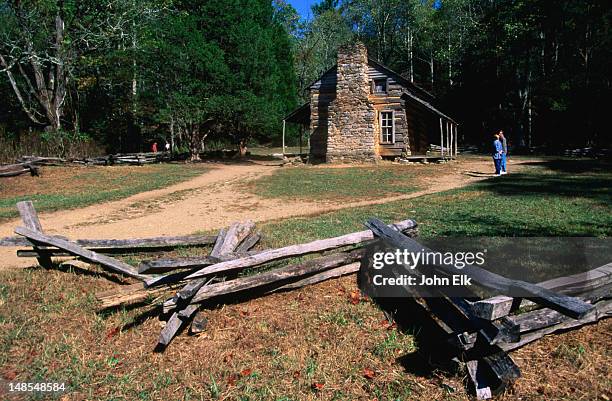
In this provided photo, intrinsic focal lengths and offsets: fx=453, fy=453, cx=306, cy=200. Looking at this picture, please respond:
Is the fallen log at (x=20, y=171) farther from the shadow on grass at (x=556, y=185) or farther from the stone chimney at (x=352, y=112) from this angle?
the shadow on grass at (x=556, y=185)

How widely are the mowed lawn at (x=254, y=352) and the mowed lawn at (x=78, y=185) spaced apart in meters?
8.06

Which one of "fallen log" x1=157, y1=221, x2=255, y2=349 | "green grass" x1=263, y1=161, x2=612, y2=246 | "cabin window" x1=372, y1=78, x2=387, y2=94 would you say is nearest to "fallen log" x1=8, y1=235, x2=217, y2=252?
"fallen log" x1=157, y1=221, x2=255, y2=349

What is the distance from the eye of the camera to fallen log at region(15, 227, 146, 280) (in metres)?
5.75

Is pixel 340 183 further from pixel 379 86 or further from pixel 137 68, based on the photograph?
pixel 137 68

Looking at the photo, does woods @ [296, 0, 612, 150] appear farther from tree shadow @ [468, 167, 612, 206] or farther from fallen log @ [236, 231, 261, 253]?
fallen log @ [236, 231, 261, 253]

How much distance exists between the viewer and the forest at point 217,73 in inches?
986

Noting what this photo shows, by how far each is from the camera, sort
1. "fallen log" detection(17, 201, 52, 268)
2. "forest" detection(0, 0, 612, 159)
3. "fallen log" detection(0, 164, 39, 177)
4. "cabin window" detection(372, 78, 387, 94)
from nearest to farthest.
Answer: "fallen log" detection(17, 201, 52, 268), "fallen log" detection(0, 164, 39, 177), "forest" detection(0, 0, 612, 159), "cabin window" detection(372, 78, 387, 94)

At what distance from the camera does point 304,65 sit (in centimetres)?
5372

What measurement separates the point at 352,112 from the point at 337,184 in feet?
30.3

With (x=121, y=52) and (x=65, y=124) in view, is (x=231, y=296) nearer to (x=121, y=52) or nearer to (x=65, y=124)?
(x=121, y=52)

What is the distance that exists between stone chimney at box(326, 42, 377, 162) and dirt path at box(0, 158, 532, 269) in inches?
309

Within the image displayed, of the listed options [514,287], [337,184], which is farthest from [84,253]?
[337,184]

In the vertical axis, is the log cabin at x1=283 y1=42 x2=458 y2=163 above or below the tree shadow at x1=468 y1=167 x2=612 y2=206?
above

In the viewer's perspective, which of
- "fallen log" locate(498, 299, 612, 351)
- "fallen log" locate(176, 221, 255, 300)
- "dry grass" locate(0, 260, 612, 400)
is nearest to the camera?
"dry grass" locate(0, 260, 612, 400)
